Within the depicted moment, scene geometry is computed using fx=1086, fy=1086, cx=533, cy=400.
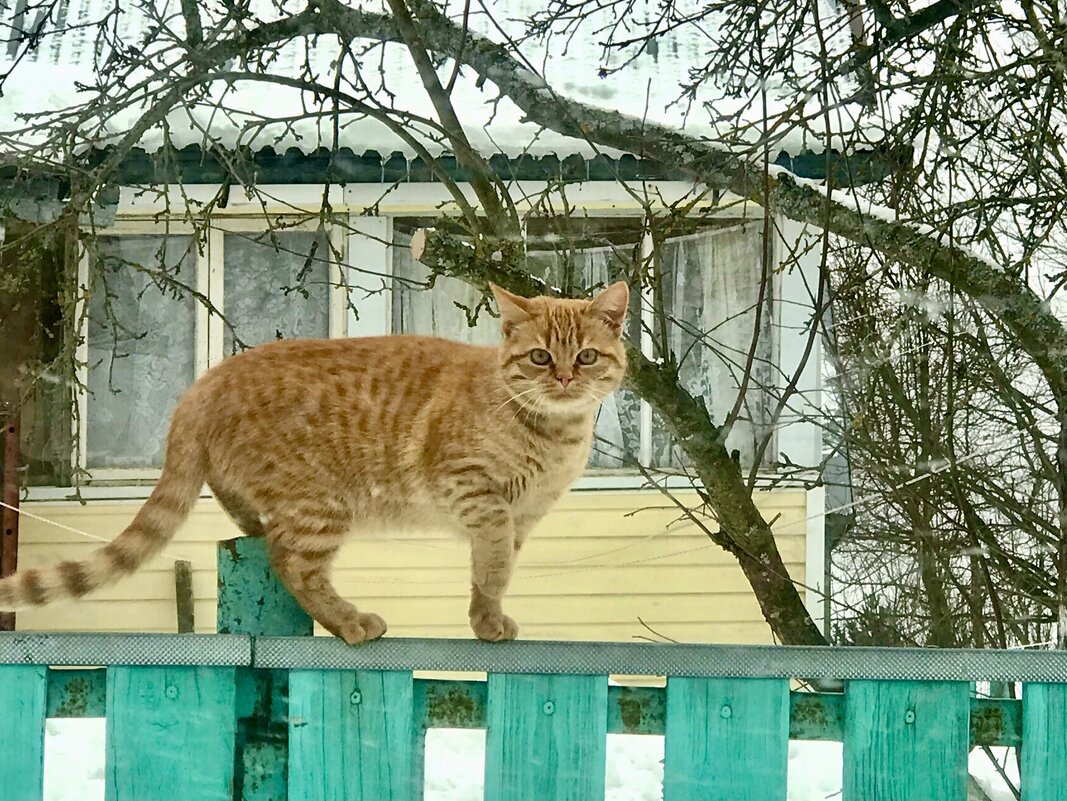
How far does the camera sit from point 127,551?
116cm

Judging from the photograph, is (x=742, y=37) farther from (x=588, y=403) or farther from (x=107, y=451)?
(x=107, y=451)

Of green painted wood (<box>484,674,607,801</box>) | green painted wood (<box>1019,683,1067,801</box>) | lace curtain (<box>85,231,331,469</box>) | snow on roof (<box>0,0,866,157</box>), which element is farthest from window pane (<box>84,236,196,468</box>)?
green painted wood (<box>1019,683,1067,801</box>)

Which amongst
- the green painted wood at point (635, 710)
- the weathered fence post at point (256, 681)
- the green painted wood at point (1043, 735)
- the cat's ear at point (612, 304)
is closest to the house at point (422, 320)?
the cat's ear at point (612, 304)

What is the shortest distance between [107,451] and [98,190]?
1.40 ft

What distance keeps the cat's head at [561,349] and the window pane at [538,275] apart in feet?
1.56

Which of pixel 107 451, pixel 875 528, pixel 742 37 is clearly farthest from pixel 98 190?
pixel 875 528

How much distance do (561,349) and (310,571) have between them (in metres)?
0.38

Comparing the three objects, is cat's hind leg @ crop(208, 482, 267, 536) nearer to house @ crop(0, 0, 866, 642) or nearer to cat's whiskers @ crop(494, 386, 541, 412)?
cat's whiskers @ crop(494, 386, 541, 412)

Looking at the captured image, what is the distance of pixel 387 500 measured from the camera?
1.24 metres

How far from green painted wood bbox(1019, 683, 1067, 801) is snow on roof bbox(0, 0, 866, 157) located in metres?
1.01

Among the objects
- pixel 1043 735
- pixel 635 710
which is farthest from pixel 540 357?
pixel 1043 735

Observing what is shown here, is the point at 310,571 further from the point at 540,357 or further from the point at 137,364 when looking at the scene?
the point at 137,364

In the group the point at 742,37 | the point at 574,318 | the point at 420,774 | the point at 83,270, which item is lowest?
the point at 420,774

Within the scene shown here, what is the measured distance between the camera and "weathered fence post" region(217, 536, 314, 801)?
114 centimetres
